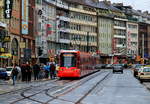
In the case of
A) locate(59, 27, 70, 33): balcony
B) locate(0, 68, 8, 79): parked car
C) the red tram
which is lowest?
locate(0, 68, 8, 79): parked car

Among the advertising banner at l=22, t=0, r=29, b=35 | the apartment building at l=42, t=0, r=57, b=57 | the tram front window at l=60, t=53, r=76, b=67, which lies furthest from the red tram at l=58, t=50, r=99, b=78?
the apartment building at l=42, t=0, r=57, b=57

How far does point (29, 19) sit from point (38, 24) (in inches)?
395

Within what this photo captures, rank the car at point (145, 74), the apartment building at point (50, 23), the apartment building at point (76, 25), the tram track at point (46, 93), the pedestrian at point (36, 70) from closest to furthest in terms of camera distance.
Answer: the tram track at point (46, 93) < the car at point (145, 74) < the pedestrian at point (36, 70) < the apartment building at point (50, 23) < the apartment building at point (76, 25)

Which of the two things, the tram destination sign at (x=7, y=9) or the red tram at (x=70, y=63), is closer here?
the red tram at (x=70, y=63)

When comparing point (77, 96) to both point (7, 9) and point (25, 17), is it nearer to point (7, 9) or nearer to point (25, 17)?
point (7, 9)

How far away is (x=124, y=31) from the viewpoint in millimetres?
177000

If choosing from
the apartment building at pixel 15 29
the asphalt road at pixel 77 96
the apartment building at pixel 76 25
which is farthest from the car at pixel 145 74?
the apartment building at pixel 76 25

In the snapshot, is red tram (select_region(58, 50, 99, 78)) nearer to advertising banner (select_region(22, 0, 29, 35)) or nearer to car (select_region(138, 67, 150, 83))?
car (select_region(138, 67, 150, 83))

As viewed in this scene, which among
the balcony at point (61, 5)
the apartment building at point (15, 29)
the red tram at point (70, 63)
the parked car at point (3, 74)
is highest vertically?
the balcony at point (61, 5)

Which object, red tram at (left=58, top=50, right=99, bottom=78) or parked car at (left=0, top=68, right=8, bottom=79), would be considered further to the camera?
parked car at (left=0, top=68, right=8, bottom=79)

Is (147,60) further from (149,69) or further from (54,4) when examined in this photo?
(149,69)

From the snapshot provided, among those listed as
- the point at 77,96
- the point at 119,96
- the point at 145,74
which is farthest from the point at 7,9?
the point at 119,96

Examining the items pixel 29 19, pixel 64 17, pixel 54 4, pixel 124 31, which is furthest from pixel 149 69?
pixel 124 31

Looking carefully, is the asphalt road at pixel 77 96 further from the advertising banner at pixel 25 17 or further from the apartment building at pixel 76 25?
the apartment building at pixel 76 25
